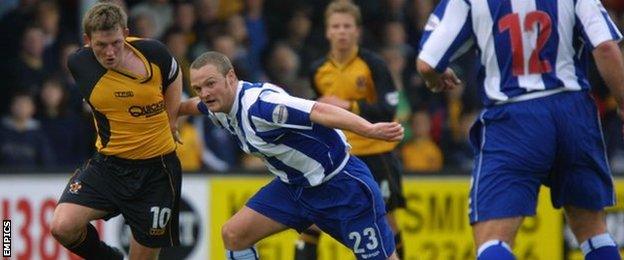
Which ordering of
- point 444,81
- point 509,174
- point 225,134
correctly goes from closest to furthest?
point 509,174 → point 444,81 → point 225,134

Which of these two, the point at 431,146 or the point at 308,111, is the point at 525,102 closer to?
the point at 308,111

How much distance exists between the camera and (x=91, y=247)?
8.58 meters

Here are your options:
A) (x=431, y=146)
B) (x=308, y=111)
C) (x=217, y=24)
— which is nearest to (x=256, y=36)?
(x=217, y=24)

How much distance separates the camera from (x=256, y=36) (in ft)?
48.9

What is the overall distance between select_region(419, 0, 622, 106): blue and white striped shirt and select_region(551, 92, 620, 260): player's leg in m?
0.14

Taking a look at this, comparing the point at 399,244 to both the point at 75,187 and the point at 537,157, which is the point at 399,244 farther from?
the point at 537,157

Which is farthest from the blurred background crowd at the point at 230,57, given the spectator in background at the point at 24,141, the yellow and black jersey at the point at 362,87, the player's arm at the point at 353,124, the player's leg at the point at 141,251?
the player's arm at the point at 353,124

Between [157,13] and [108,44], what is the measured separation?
21.1 ft

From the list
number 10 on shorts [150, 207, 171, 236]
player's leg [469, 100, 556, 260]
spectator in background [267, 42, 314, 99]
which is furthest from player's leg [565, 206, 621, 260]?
spectator in background [267, 42, 314, 99]

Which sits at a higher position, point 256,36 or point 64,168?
point 256,36

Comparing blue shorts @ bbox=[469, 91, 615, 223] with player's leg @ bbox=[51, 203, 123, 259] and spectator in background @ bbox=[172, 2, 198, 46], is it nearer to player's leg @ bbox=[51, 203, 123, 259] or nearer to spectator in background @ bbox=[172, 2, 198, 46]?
player's leg @ bbox=[51, 203, 123, 259]

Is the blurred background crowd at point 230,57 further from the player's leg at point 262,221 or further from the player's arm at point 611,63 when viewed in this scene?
the player's arm at point 611,63

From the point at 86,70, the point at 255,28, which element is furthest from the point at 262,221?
the point at 255,28

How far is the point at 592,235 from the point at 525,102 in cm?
81
